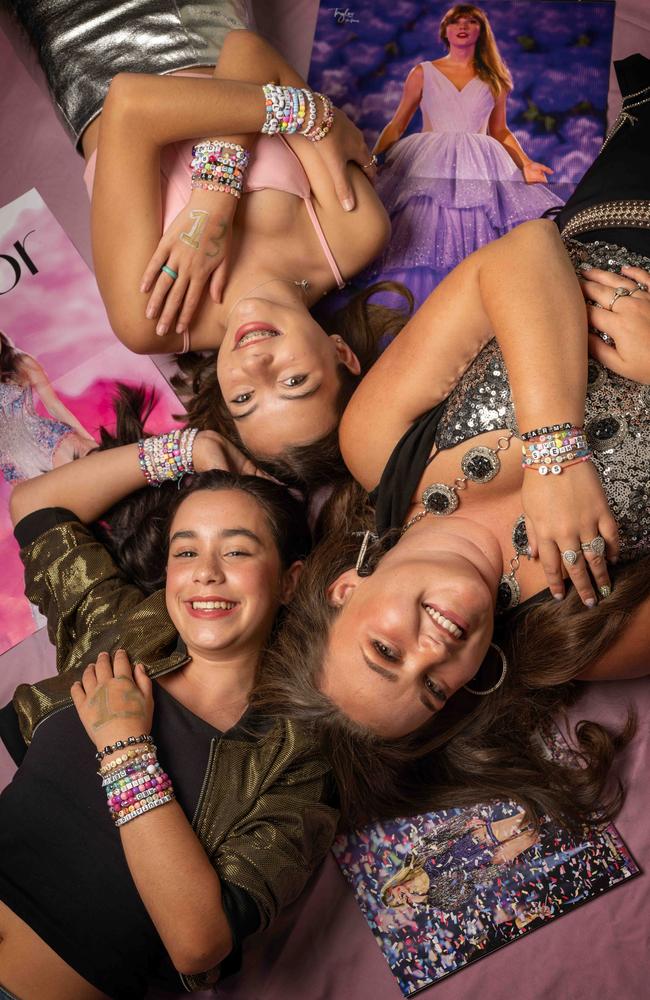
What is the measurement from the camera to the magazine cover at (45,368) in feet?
8.71

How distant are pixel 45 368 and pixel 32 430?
205 millimetres

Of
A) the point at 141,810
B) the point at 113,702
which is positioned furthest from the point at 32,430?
the point at 141,810

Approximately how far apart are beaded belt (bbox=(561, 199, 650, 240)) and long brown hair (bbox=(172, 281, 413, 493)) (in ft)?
2.07

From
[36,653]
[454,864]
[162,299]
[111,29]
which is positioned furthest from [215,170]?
[454,864]

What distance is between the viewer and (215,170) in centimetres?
235

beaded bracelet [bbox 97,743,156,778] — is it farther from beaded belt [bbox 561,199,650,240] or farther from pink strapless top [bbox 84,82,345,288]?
beaded belt [bbox 561,199,650,240]

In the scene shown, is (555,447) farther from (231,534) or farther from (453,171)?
(453,171)

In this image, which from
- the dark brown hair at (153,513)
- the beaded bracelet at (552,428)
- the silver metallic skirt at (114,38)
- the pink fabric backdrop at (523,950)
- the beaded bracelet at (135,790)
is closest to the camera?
the beaded bracelet at (552,428)

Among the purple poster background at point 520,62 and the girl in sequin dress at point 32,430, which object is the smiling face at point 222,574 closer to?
the girl in sequin dress at point 32,430

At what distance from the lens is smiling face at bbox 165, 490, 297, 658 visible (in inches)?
79.6

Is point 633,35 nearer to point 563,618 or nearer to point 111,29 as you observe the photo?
point 111,29

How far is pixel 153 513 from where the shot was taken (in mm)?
2529

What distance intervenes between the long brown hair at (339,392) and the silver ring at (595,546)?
0.75 metres

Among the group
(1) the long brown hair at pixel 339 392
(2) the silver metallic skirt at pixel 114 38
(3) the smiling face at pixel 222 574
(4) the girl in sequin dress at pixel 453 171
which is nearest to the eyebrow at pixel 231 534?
(3) the smiling face at pixel 222 574
